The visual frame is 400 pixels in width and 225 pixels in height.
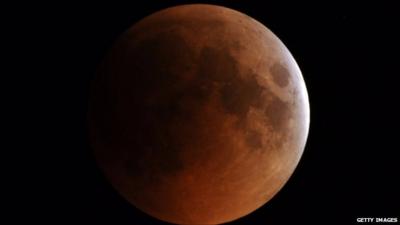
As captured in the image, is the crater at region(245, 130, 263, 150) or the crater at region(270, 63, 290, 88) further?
the crater at region(270, 63, 290, 88)

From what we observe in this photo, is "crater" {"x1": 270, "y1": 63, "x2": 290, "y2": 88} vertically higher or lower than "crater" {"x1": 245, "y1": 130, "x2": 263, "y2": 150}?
higher

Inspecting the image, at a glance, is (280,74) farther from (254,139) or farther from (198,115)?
(198,115)

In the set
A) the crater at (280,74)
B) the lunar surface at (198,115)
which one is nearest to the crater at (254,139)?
the lunar surface at (198,115)

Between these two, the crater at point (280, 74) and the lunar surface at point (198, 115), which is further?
the crater at point (280, 74)

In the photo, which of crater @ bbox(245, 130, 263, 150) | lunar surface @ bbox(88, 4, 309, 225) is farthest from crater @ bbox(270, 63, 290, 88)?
crater @ bbox(245, 130, 263, 150)

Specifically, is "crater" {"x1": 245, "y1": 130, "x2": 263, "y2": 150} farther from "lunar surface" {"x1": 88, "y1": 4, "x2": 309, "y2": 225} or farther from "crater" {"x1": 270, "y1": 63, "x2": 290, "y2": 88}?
"crater" {"x1": 270, "y1": 63, "x2": 290, "y2": 88}

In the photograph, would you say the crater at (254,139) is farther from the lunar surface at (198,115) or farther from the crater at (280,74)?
the crater at (280,74)

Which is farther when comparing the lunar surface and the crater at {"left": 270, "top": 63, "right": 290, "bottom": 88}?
the crater at {"left": 270, "top": 63, "right": 290, "bottom": 88}

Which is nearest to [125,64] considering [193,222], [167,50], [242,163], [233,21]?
[167,50]

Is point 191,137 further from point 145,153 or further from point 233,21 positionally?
point 233,21
